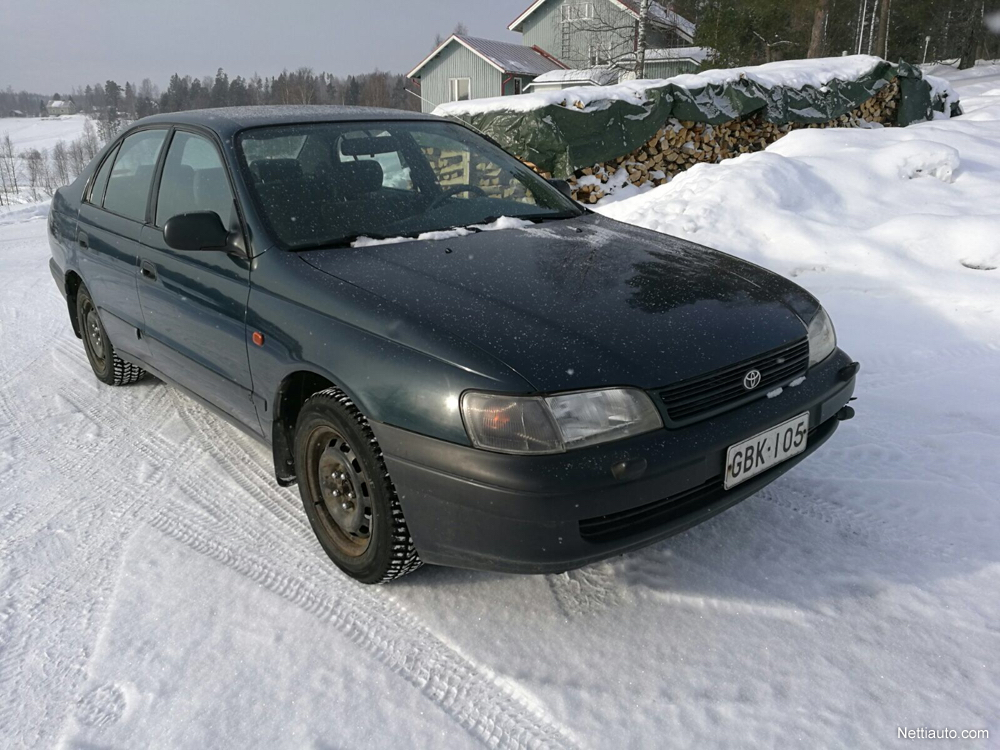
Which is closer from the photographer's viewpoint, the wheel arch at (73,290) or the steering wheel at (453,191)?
the steering wheel at (453,191)

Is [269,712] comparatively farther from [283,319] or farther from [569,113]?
[569,113]

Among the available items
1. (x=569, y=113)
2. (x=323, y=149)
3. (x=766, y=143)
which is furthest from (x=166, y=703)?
(x=766, y=143)

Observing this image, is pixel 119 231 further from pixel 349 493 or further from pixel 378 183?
pixel 349 493

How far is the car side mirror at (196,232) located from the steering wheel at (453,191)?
0.87 m

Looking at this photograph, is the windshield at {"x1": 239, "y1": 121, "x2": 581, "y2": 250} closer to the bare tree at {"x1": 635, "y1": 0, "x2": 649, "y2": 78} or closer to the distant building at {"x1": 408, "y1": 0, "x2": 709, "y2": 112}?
the bare tree at {"x1": 635, "y1": 0, "x2": 649, "y2": 78}

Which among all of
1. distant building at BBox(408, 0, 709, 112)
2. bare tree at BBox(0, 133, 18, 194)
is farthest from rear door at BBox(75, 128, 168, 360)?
bare tree at BBox(0, 133, 18, 194)

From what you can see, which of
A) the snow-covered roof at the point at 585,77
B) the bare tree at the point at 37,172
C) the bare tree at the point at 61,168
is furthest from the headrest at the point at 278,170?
the bare tree at the point at 61,168

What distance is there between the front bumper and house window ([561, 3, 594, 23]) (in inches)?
1381

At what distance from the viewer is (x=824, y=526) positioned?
110 inches

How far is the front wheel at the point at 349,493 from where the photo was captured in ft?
7.55

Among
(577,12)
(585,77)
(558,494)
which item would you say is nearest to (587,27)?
(585,77)

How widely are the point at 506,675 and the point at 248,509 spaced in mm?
1452

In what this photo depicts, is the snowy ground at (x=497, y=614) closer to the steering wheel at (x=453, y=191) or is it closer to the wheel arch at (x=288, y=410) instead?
the wheel arch at (x=288, y=410)

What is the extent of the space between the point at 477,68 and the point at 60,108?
15260cm
